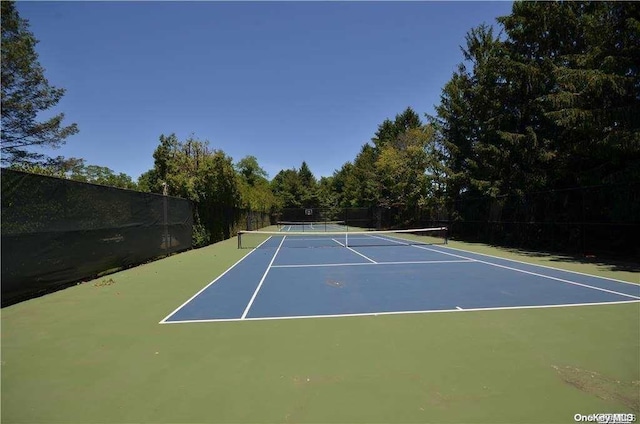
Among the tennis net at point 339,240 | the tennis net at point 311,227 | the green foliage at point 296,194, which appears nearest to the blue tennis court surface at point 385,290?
the tennis net at point 339,240

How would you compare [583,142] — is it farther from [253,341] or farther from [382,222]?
[382,222]

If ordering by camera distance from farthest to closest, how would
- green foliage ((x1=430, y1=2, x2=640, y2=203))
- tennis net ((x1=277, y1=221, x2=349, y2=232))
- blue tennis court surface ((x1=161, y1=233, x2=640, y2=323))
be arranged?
tennis net ((x1=277, y1=221, x2=349, y2=232))
green foliage ((x1=430, y1=2, x2=640, y2=203))
blue tennis court surface ((x1=161, y1=233, x2=640, y2=323))

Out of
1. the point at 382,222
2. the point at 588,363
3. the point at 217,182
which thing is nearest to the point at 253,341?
the point at 588,363

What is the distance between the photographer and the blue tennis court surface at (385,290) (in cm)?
762

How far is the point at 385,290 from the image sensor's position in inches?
371

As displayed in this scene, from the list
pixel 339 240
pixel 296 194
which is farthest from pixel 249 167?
pixel 339 240

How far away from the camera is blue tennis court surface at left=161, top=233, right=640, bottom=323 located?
7.62m

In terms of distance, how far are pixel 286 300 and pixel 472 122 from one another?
2492 cm

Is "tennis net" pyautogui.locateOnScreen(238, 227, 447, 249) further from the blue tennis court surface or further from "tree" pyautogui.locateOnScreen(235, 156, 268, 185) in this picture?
"tree" pyautogui.locateOnScreen(235, 156, 268, 185)

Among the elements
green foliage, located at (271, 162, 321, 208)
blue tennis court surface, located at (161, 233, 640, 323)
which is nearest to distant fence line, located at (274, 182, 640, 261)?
blue tennis court surface, located at (161, 233, 640, 323)

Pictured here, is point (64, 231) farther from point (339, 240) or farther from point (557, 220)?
point (557, 220)

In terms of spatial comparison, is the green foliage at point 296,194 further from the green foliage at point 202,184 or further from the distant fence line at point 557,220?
the distant fence line at point 557,220

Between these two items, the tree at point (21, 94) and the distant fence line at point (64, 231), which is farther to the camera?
the tree at point (21, 94)

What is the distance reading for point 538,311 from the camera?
23.8 feet
